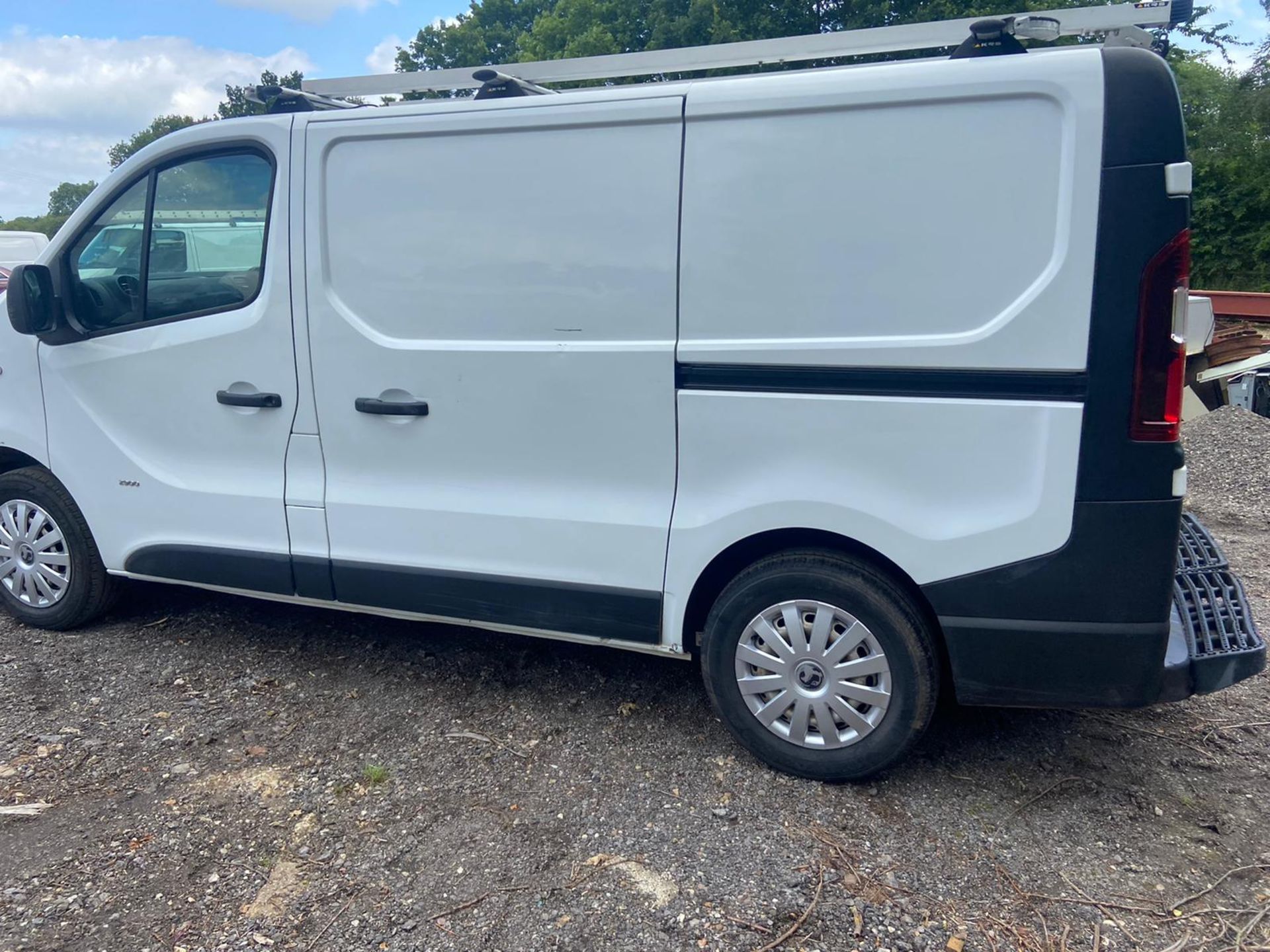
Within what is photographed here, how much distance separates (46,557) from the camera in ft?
13.8

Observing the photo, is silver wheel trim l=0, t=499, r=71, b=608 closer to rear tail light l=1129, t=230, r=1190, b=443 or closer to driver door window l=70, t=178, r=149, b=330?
driver door window l=70, t=178, r=149, b=330

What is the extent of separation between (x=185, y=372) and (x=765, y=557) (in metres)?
2.44

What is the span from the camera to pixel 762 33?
76.5 ft

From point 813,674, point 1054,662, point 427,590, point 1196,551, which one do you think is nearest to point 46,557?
point 427,590

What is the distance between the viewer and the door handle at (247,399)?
358 cm

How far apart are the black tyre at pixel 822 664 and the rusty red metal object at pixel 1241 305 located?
13.6 metres

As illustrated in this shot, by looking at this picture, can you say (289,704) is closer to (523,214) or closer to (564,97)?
(523,214)

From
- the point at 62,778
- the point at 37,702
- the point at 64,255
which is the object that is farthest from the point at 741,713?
the point at 64,255

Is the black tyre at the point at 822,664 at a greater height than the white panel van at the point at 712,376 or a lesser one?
lesser

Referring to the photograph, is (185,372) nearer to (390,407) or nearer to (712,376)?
(390,407)

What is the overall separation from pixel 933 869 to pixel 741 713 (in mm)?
764

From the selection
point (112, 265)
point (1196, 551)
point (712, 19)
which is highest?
point (712, 19)

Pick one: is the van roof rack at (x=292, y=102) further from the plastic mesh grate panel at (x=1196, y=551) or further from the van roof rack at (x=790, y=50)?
the plastic mesh grate panel at (x=1196, y=551)

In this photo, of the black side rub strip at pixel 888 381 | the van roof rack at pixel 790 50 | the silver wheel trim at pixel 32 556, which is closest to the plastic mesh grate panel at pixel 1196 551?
the black side rub strip at pixel 888 381
